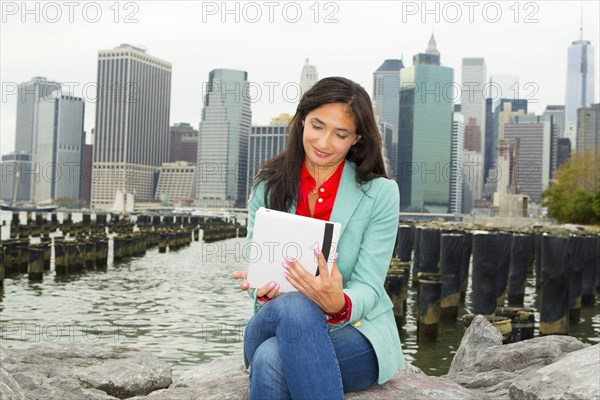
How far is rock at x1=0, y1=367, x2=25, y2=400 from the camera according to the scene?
5.55m

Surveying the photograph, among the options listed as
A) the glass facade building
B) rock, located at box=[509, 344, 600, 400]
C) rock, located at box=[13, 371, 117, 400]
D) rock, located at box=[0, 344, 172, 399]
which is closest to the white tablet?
rock, located at box=[509, 344, 600, 400]

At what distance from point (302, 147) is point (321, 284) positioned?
3.77 ft

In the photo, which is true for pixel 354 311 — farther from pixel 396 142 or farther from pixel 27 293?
pixel 396 142

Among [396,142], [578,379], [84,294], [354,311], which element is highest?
[396,142]

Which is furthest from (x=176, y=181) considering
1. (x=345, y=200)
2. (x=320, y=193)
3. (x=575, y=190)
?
(x=345, y=200)

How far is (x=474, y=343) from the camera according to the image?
819 centimetres

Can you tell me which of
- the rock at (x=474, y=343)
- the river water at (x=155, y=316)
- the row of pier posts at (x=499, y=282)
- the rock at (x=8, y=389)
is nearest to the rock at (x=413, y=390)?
the rock at (x=8, y=389)

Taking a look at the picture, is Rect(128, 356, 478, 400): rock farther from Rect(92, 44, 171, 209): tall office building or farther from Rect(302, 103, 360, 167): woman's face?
Rect(92, 44, 171, 209): tall office building

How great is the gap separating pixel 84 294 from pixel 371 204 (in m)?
17.5

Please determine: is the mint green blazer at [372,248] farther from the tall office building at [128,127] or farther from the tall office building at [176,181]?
the tall office building at [176,181]

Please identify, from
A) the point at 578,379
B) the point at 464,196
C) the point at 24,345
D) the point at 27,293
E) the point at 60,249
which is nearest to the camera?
the point at 578,379

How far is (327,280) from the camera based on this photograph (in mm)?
3721

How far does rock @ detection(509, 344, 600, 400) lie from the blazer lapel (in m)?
Answer: 2.04

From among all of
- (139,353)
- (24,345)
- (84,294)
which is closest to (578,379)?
Result: (139,353)
